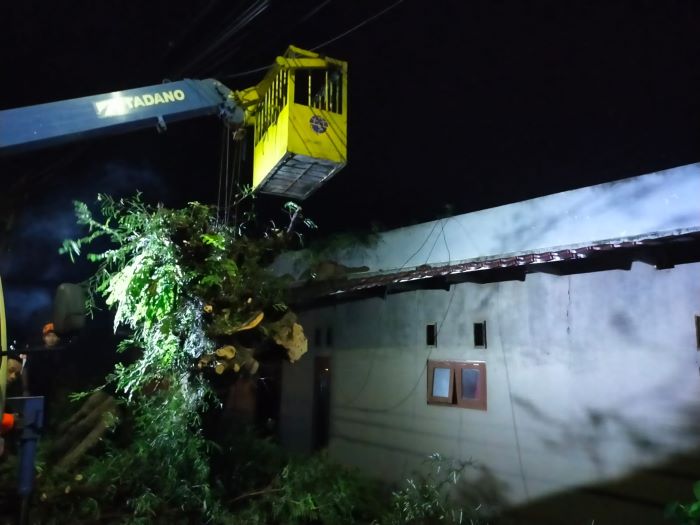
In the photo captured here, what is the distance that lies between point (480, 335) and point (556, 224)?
1764mm

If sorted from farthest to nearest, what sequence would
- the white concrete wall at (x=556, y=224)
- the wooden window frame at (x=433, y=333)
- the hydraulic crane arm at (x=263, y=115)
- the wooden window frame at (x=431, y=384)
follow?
the wooden window frame at (x=433, y=333), the wooden window frame at (x=431, y=384), the white concrete wall at (x=556, y=224), the hydraulic crane arm at (x=263, y=115)

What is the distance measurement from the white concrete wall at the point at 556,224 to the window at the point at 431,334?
105cm

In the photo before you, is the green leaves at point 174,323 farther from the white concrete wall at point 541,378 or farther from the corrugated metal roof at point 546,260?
the white concrete wall at point 541,378

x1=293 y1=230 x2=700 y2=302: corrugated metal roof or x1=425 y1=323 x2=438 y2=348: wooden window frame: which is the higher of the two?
x1=293 y1=230 x2=700 y2=302: corrugated metal roof

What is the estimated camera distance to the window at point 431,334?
7648 millimetres

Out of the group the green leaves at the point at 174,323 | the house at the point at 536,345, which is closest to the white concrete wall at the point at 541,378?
the house at the point at 536,345

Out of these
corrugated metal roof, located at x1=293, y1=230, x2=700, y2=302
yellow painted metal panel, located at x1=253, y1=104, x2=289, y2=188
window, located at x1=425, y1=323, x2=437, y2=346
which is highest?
yellow painted metal panel, located at x1=253, y1=104, x2=289, y2=188

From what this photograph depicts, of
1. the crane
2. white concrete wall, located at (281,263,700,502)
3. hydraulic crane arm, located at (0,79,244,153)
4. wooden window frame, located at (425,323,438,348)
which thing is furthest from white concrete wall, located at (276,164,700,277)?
hydraulic crane arm, located at (0,79,244,153)

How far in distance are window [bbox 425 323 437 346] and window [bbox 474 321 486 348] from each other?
71 centimetres

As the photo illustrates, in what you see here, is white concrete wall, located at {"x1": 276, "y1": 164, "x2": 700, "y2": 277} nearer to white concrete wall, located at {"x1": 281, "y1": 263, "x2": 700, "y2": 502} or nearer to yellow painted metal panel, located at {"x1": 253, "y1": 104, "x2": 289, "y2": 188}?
white concrete wall, located at {"x1": 281, "y1": 263, "x2": 700, "y2": 502}

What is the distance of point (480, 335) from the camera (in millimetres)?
7070

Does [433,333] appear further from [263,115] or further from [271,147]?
[263,115]

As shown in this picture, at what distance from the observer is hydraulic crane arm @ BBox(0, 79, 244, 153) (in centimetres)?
525

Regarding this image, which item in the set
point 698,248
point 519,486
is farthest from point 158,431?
point 698,248
